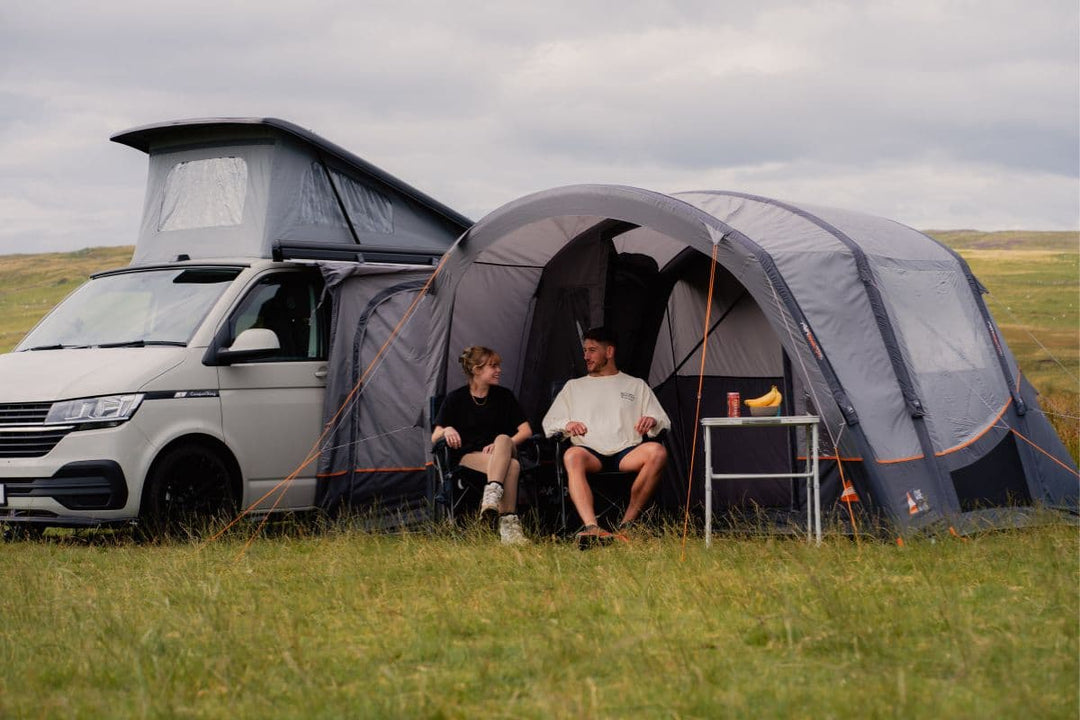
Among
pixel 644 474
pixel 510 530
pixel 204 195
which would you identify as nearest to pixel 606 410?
pixel 644 474

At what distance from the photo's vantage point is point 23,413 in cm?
841

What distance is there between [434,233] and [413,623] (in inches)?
210

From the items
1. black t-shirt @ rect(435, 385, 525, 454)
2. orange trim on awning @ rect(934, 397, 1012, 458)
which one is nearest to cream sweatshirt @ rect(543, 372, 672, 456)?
black t-shirt @ rect(435, 385, 525, 454)

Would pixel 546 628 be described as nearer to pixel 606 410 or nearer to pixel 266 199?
pixel 606 410

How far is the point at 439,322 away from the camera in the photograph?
30.5 ft

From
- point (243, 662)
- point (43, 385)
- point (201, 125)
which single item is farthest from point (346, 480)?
point (243, 662)

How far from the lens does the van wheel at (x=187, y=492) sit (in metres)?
8.41

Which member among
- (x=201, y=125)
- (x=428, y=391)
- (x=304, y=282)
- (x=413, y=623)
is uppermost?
(x=201, y=125)

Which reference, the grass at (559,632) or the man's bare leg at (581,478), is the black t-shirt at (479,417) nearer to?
the man's bare leg at (581,478)

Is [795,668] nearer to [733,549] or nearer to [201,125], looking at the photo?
[733,549]

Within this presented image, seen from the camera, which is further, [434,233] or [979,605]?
[434,233]

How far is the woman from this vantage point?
330 inches

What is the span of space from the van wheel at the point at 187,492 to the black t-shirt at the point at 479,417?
1406 millimetres

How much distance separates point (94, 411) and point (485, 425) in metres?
2.34
